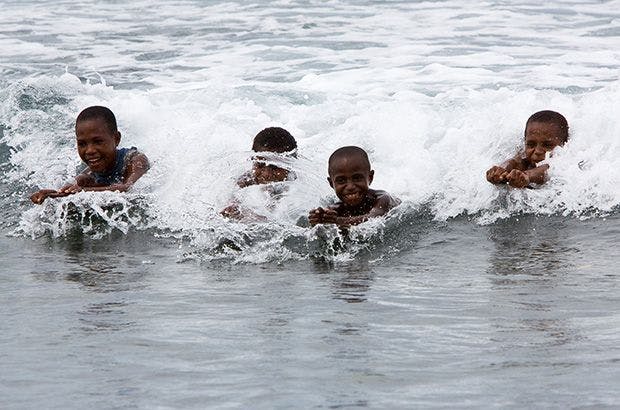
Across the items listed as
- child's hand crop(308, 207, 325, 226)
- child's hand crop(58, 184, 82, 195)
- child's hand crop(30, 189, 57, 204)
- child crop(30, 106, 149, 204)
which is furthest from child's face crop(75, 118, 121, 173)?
child's hand crop(308, 207, 325, 226)

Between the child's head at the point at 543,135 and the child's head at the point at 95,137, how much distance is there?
3231 mm

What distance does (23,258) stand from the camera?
293 inches

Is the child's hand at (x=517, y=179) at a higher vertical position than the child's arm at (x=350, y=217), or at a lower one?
higher

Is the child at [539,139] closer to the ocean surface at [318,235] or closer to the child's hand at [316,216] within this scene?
the ocean surface at [318,235]

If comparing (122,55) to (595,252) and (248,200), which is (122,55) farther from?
(595,252)

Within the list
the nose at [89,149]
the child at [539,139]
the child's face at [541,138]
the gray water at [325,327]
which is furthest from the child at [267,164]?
the child's face at [541,138]

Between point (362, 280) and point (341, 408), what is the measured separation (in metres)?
2.52

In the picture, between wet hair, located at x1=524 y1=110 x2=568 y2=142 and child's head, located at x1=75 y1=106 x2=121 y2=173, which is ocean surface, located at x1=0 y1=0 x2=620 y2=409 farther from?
child's head, located at x1=75 y1=106 x2=121 y2=173

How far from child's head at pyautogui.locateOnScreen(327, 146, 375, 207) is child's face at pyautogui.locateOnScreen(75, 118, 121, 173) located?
208 cm

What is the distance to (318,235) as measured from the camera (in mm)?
7535

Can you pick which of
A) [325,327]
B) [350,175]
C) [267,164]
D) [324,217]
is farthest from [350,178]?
[325,327]

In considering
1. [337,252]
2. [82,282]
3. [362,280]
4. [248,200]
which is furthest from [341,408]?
[248,200]

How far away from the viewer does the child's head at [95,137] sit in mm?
9148

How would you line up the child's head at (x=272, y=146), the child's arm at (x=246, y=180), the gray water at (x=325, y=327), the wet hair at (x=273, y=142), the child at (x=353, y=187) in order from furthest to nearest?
1. the wet hair at (x=273, y=142)
2. the child's head at (x=272, y=146)
3. the child's arm at (x=246, y=180)
4. the child at (x=353, y=187)
5. the gray water at (x=325, y=327)
